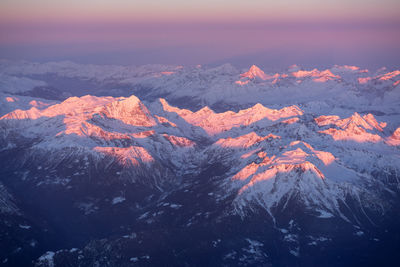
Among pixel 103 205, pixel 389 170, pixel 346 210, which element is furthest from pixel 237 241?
pixel 389 170

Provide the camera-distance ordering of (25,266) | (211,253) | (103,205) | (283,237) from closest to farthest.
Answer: (25,266)
(211,253)
(283,237)
(103,205)

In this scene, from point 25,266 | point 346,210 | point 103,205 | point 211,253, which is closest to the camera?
point 25,266

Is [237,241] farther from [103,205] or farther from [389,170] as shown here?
[389,170]

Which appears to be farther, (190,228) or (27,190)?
(27,190)

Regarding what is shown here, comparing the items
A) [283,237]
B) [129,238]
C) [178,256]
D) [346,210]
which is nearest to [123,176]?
[129,238]

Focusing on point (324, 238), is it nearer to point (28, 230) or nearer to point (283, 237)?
point (283, 237)

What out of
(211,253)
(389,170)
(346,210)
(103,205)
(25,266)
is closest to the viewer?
(25,266)

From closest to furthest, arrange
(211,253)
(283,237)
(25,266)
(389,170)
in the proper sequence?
(25,266)
(211,253)
(283,237)
(389,170)

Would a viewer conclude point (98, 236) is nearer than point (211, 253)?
No

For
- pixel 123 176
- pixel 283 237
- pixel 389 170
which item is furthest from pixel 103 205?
pixel 389 170
